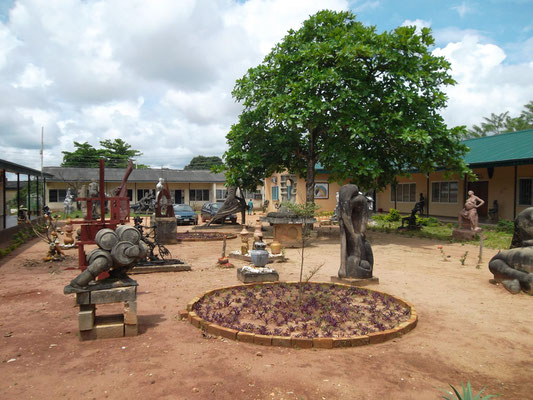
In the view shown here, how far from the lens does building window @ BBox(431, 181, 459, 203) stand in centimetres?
2375

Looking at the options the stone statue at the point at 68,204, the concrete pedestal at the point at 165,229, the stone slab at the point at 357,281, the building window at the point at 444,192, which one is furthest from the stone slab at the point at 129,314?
the stone statue at the point at 68,204

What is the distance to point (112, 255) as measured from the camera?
5395 millimetres

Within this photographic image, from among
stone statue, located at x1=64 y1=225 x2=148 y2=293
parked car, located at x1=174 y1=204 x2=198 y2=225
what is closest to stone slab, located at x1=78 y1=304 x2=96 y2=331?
stone statue, located at x1=64 y1=225 x2=148 y2=293

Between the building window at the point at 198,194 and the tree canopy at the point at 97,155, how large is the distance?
39.1 ft

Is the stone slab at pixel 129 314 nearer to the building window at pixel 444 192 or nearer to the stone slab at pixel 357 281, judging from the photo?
the stone slab at pixel 357 281

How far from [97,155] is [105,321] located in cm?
4448

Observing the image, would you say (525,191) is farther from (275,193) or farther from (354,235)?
(275,193)

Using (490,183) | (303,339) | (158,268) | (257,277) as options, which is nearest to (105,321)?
(303,339)

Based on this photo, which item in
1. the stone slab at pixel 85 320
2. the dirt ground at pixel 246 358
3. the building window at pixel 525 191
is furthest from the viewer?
the building window at pixel 525 191

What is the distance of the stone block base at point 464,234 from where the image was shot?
15.4 m

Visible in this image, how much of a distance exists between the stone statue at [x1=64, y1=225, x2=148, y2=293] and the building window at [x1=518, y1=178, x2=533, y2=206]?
66.2 feet

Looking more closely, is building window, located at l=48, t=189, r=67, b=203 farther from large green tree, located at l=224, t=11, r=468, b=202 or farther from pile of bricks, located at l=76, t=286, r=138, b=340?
pile of bricks, located at l=76, t=286, r=138, b=340

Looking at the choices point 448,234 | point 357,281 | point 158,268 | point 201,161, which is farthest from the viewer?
point 201,161

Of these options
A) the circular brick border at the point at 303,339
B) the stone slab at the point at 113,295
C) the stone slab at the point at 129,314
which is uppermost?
the stone slab at the point at 113,295
